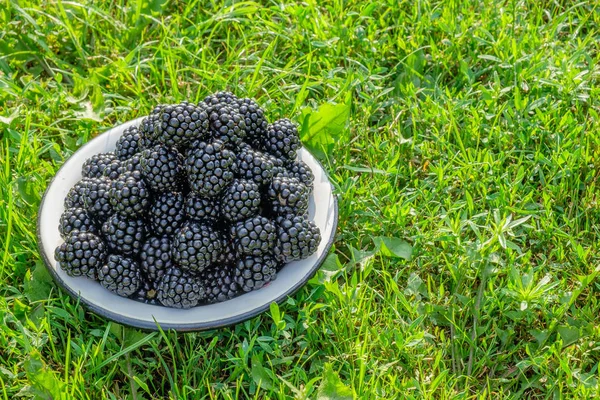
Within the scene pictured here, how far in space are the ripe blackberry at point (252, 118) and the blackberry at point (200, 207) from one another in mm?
372

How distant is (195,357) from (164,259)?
0.43 m

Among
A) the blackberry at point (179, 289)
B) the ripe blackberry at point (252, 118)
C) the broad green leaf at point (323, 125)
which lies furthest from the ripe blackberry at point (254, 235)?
the broad green leaf at point (323, 125)

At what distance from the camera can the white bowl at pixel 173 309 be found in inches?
112

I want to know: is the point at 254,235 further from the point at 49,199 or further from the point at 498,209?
the point at 498,209

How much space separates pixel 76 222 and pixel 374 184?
53.3 inches

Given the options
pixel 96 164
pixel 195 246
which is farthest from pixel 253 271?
pixel 96 164

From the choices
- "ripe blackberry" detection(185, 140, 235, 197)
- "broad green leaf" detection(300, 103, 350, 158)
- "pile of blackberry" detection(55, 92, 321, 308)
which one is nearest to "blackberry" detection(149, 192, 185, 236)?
"pile of blackberry" detection(55, 92, 321, 308)

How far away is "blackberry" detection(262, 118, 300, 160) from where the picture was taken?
314 centimetres

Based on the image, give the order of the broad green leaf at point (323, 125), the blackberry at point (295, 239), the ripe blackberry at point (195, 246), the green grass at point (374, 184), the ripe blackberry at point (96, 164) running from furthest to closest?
the broad green leaf at point (323, 125)
the ripe blackberry at point (96, 164)
the green grass at point (374, 184)
the blackberry at point (295, 239)
the ripe blackberry at point (195, 246)

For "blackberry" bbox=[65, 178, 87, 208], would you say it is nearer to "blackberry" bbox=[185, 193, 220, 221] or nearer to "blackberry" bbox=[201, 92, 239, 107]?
"blackberry" bbox=[185, 193, 220, 221]

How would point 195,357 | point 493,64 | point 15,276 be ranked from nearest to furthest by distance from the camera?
point 195,357
point 15,276
point 493,64

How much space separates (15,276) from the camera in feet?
10.9

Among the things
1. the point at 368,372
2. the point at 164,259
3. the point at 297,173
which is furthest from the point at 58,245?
the point at 368,372

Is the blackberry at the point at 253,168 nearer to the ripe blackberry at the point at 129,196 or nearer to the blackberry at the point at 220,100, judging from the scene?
the blackberry at the point at 220,100
